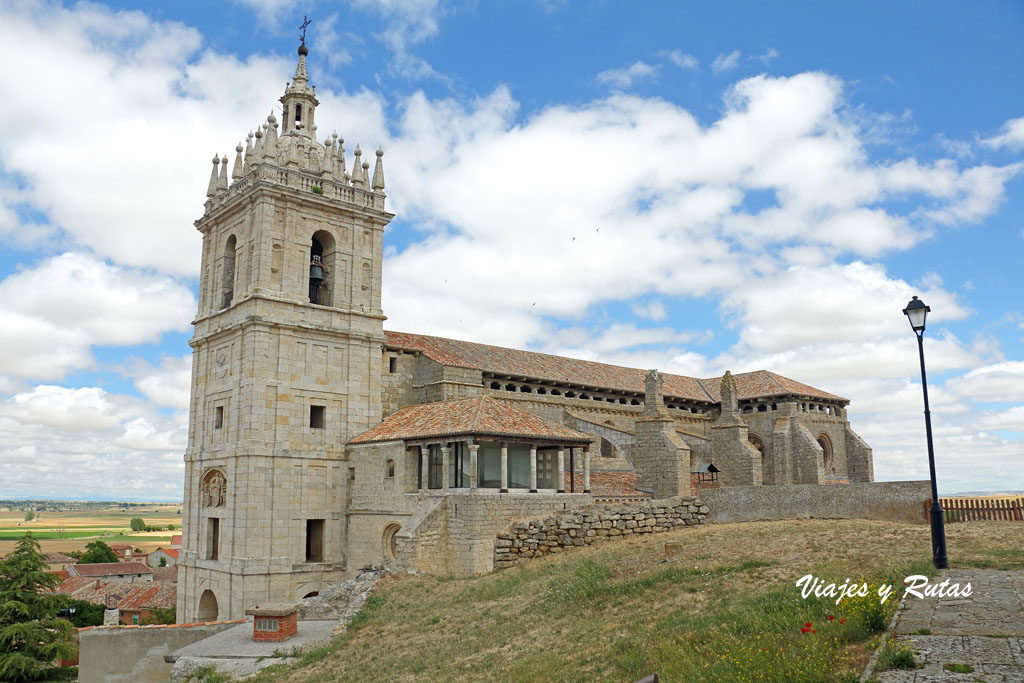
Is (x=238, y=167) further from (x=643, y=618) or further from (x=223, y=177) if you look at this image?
(x=643, y=618)

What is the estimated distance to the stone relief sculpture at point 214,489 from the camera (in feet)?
95.2

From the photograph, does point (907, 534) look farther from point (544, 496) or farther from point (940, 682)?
point (940, 682)

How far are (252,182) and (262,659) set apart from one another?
64.3 feet

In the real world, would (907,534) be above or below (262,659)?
above

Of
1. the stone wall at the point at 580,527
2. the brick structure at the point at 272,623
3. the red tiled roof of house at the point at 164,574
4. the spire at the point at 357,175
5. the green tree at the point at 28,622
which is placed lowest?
the red tiled roof of house at the point at 164,574

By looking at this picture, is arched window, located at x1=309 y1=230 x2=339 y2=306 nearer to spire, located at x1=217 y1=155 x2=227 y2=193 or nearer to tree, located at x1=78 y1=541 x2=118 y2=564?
spire, located at x1=217 y1=155 x2=227 y2=193

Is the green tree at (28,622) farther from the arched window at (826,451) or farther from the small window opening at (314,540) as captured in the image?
the arched window at (826,451)

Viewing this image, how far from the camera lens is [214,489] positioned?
2947 centimetres

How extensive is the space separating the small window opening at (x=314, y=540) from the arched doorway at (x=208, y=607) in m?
4.02

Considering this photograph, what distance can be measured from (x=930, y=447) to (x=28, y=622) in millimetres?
34497

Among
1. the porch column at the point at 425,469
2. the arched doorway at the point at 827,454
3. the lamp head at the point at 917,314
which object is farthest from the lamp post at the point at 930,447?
the arched doorway at the point at 827,454

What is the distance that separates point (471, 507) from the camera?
2328cm

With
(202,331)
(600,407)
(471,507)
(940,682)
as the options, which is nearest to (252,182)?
(202,331)

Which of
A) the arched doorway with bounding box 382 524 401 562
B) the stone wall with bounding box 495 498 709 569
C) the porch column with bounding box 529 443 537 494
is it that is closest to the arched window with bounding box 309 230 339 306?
the arched doorway with bounding box 382 524 401 562
